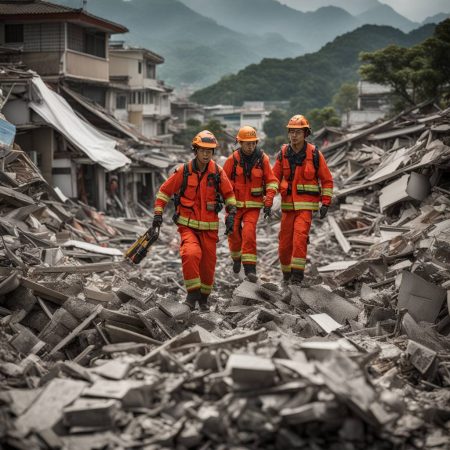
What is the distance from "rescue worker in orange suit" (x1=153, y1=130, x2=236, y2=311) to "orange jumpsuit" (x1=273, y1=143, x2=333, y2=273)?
1.34 meters

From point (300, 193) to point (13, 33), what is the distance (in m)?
17.7

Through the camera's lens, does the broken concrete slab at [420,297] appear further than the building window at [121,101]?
No

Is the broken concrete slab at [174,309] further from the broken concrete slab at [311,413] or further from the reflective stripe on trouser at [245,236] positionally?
the broken concrete slab at [311,413]

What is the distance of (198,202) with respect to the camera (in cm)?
785

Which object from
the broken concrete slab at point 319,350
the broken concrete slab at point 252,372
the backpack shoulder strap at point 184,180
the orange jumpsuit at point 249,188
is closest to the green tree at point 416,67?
the orange jumpsuit at point 249,188

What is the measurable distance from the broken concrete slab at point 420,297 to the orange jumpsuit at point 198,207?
234 centimetres

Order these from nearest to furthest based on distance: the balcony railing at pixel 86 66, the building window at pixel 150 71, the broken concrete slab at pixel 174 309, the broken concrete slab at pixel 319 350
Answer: the broken concrete slab at pixel 319 350
the broken concrete slab at pixel 174 309
the balcony railing at pixel 86 66
the building window at pixel 150 71

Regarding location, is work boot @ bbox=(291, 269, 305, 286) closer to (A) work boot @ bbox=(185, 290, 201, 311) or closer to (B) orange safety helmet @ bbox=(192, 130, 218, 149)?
(A) work boot @ bbox=(185, 290, 201, 311)

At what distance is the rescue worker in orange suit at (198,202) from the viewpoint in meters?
7.74

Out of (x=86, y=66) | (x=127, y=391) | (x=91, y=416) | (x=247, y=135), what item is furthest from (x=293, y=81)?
(x=91, y=416)

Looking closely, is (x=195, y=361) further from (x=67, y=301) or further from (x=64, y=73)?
(x=64, y=73)

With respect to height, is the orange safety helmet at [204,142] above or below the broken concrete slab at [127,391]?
above

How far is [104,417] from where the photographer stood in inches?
159

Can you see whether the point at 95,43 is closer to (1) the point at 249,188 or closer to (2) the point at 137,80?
(2) the point at 137,80
